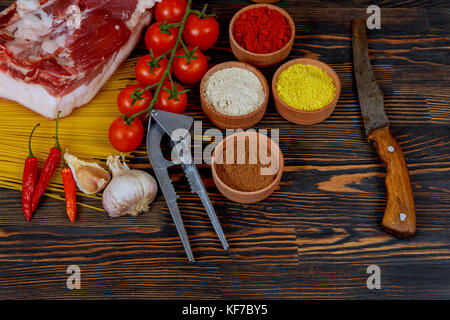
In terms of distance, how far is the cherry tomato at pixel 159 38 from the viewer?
167 cm

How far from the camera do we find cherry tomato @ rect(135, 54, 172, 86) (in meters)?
1.61

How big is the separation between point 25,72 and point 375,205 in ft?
4.14

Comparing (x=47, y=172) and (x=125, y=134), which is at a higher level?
(x=125, y=134)

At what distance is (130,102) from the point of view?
62.1 inches

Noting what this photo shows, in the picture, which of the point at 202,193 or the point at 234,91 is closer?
the point at 202,193

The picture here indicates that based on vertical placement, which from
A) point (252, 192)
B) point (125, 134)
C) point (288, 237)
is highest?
point (125, 134)

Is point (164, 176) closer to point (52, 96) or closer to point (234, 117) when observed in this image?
point (234, 117)

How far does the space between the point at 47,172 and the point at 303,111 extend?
34.8 inches

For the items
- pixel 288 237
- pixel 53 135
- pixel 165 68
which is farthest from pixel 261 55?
pixel 53 135

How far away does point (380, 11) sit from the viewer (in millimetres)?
1891

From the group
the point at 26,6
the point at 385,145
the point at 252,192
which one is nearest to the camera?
the point at 252,192

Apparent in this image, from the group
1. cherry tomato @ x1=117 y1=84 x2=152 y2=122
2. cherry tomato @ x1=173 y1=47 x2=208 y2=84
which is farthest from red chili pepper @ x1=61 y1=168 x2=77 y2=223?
cherry tomato @ x1=173 y1=47 x2=208 y2=84

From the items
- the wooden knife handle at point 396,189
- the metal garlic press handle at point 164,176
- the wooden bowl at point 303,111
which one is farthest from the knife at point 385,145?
the metal garlic press handle at point 164,176

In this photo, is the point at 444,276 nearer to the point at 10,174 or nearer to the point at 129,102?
the point at 129,102
